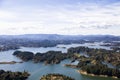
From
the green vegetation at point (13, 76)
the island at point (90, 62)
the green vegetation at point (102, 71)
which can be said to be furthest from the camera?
the island at point (90, 62)

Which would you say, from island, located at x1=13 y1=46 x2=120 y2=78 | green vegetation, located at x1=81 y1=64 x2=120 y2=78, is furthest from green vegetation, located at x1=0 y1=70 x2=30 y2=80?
green vegetation, located at x1=81 y1=64 x2=120 y2=78

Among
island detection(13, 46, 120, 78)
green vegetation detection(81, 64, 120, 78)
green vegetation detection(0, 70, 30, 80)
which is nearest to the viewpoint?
green vegetation detection(0, 70, 30, 80)

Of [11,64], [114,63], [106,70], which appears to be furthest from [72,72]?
[11,64]

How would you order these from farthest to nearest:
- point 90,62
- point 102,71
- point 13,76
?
point 90,62
point 102,71
point 13,76

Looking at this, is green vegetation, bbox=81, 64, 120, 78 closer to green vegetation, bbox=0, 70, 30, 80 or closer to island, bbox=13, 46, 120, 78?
island, bbox=13, 46, 120, 78

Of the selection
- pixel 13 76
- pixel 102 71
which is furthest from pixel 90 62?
pixel 13 76

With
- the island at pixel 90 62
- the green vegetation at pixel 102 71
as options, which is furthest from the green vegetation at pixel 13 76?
the green vegetation at pixel 102 71

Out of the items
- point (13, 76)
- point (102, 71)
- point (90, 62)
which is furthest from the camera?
point (90, 62)

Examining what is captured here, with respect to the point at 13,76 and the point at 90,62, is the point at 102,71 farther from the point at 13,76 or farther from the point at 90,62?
the point at 13,76

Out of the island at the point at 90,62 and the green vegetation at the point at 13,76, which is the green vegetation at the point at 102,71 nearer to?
the island at the point at 90,62

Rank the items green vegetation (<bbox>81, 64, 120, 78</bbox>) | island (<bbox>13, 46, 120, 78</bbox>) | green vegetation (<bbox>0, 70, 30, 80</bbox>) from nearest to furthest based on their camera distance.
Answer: green vegetation (<bbox>0, 70, 30, 80</bbox>)
green vegetation (<bbox>81, 64, 120, 78</bbox>)
island (<bbox>13, 46, 120, 78</bbox>)

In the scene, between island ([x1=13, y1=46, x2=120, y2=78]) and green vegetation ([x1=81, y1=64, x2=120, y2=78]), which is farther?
island ([x1=13, y1=46, x2=120, y2=78])
